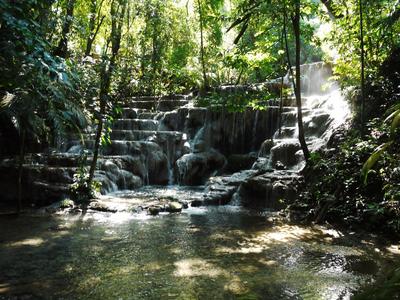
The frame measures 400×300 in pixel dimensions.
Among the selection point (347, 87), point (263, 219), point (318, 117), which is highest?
point (347, 87)

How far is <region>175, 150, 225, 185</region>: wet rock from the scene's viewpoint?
48.0ft

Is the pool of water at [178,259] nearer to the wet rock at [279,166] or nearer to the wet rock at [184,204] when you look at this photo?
the wet rock at [184,204]

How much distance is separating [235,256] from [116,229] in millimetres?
2755

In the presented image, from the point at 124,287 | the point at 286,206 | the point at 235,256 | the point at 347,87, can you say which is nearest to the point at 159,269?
the point at 124,287

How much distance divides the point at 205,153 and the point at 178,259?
10.1 m

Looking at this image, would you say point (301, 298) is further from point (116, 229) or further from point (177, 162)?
point (177, 162)

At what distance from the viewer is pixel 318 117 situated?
43.8 ft

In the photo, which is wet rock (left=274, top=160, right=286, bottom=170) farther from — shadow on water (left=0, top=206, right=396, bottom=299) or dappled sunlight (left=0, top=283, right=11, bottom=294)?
dappled sunlight (left=0, top=283, right=11, bottom=294)

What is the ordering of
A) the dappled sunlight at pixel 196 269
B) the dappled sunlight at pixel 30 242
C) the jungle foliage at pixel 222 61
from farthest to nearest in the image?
the dappled sunlight at pixel 30 242 < the dappled sunlight at pixel 196 269 < the jungle foliage at pixel 222 61

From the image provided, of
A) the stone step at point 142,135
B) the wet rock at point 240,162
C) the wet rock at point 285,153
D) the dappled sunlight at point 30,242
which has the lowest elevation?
the dappled sunlight at point 30,242

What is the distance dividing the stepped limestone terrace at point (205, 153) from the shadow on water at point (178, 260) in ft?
7.75

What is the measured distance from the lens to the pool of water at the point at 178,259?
4.20 meters

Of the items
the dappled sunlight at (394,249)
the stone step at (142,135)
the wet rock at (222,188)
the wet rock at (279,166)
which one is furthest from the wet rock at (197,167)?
→ the dappled sunlight at (394,249)

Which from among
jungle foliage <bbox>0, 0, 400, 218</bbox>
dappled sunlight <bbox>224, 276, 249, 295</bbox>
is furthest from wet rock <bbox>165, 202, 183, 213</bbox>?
dappled sunlight <bbox>224, 276, 249, 295</bbox>
